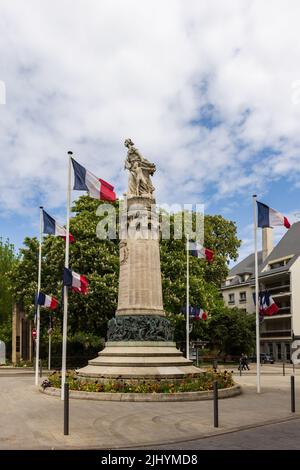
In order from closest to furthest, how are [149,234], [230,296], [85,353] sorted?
[149,234]
[85,353]
[230,296]

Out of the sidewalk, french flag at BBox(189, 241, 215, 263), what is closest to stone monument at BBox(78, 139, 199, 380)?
the sidewalk

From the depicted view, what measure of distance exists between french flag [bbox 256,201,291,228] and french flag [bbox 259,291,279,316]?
340cm

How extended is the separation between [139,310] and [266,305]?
5.85m

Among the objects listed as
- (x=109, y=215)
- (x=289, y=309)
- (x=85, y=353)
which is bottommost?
→ (x=85, y=353)

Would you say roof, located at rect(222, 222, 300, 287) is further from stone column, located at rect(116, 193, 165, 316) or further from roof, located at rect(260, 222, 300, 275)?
stone column, located at rect(116, 193, 165, 316)

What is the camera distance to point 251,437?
12.3 meters

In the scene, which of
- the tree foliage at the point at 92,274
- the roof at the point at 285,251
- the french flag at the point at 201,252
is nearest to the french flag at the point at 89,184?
the french flag at the point at 201,252

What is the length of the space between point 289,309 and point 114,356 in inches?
1937

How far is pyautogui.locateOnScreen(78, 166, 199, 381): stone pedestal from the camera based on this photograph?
21797 millimetres

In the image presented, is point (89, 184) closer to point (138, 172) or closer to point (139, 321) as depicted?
point (138, 172)

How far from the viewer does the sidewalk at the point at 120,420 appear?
11.8 m

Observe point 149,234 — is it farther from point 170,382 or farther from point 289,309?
point 289,309

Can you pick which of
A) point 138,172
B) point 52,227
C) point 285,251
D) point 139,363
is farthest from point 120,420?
point 285,251
